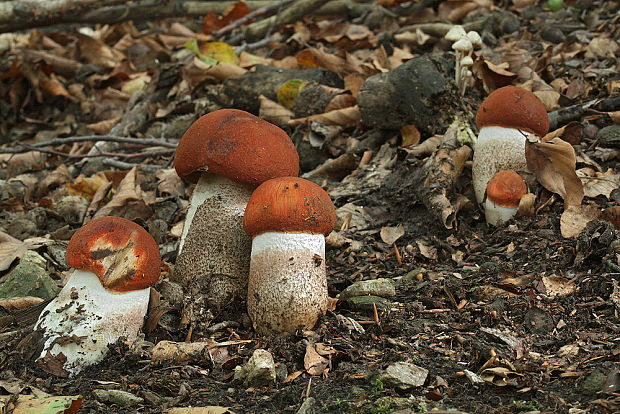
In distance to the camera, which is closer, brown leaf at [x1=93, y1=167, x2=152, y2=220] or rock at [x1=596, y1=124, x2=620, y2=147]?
rock at [x1=596, y1=124, x2=620, y2=147]

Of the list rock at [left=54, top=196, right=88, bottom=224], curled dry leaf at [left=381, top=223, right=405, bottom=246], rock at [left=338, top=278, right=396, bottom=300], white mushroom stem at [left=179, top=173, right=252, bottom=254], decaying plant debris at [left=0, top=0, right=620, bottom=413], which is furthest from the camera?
rock at [left=54, top=196, right=88, bottom=224]

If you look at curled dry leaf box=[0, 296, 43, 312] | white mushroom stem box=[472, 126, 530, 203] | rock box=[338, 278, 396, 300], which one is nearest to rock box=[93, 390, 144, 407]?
curled dry leaf box=[0, 296, 43, 312]

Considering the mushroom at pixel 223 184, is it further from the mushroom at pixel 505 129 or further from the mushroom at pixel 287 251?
the mushroom at pixel 505 129

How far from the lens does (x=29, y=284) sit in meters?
3.27

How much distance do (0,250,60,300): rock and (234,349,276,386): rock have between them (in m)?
1.53

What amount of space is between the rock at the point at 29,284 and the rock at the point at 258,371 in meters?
1.53

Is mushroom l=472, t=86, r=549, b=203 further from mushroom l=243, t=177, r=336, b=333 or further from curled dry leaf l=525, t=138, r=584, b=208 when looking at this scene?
mushroom l=243, t=177, r=336, b=333

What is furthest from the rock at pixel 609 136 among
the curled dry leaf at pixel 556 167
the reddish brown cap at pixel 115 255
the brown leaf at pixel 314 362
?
the reddish brown cap at pixel 115 255

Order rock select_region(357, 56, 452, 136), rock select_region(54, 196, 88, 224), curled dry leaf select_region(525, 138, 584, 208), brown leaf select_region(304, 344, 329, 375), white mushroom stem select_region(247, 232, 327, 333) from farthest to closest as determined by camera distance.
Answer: rock select_region(54, 196, 88, 224) → rock select_region(357, 56, 452, 136) → curled dry leaf select_region(525, 138, 584, 208) → white mushroom stem select_region(247, 232, 327, 333) → brown leaf select_region(304, 344, 329, 375)

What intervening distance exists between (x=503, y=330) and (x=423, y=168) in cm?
169

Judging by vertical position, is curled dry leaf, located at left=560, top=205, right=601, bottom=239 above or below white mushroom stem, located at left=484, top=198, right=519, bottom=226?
above

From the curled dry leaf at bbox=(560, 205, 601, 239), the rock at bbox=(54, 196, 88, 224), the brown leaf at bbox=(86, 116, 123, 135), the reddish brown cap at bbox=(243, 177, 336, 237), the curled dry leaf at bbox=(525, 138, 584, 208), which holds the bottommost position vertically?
the brown leaf at bbox=(86, 116, 123, 135)

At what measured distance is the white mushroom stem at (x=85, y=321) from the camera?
2.58 m

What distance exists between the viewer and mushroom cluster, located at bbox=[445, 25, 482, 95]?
4098 mm
